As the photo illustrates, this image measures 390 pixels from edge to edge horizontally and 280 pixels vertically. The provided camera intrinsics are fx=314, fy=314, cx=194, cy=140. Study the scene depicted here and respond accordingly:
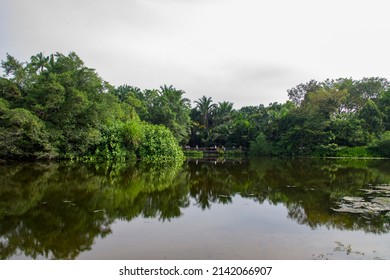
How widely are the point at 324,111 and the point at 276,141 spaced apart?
5859 millimetres

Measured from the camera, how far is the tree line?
17.9 meters

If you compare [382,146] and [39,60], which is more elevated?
[39,60]

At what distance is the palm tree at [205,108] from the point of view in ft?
137

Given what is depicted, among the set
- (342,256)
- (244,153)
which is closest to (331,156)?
(244,153)

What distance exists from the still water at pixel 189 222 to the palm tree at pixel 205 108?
1291 inches

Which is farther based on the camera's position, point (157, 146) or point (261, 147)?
point (261, 147)

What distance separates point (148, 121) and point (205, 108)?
12064mm

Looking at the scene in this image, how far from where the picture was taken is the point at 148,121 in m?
31.9

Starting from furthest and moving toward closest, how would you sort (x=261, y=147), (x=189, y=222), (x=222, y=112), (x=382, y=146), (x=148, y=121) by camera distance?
(x=222, y=112) → (x=261, y=147) → (x=148, y=121) → (x=382, y=146) → (x=189, y=222)

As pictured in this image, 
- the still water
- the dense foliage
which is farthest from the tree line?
the still water

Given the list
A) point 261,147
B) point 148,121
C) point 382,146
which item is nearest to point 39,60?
point 148,121

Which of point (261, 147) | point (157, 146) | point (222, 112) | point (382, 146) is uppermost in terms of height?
point (222, 112)

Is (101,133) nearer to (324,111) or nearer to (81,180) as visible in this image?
Result: (81,180)

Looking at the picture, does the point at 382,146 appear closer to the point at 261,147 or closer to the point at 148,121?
the point at 261,147
